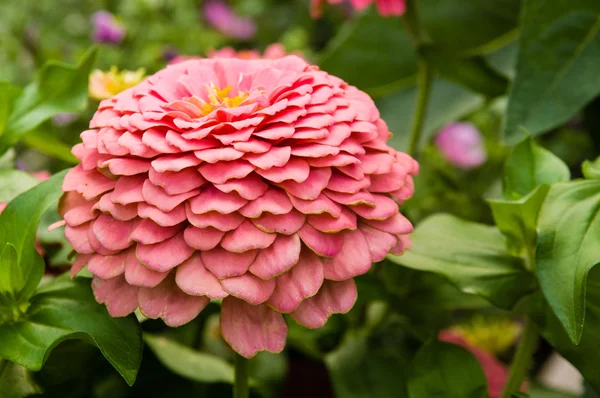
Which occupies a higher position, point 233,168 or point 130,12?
point 233,168

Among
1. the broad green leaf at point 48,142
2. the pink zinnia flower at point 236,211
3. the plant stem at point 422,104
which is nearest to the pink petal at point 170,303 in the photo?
the pink zinnia flower at point 236,211

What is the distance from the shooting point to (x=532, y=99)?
52cm

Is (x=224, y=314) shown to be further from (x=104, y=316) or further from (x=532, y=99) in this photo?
(x=532, y=99)

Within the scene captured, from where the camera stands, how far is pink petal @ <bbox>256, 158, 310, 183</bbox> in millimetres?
275

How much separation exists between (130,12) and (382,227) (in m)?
0.57

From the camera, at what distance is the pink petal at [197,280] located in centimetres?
27

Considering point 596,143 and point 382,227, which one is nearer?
point 382,227

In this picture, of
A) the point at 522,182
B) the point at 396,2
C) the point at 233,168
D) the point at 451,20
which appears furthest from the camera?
the point at 451,20

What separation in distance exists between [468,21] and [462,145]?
30 cm

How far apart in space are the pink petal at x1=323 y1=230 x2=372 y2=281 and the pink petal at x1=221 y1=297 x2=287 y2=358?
0.10 ft

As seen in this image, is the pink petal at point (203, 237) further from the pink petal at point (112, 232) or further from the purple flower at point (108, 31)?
the purple flower at point (108, 31)

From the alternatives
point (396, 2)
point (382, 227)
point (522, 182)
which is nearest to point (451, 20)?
point (396, 2)

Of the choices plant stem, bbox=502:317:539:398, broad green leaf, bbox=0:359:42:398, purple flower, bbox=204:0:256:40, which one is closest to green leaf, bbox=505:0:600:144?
plant stem, bbox=502:317:539:398

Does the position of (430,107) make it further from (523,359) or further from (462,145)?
(523,359)
